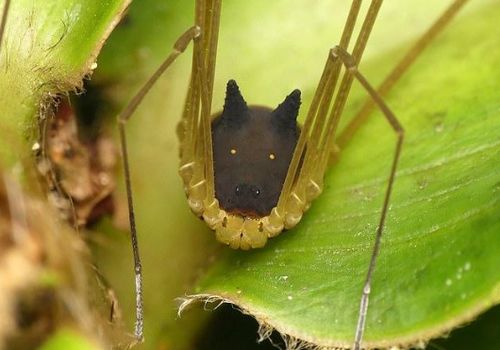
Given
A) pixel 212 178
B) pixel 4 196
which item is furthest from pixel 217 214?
pixel 4 196

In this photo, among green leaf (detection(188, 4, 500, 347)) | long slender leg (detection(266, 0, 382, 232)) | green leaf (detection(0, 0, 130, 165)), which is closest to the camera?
green leaf (detection(188, 4, 500, 347))

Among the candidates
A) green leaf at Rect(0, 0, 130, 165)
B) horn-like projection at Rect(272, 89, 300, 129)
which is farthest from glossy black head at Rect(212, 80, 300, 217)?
green leaf at Rect(0, 0, 130, 165)

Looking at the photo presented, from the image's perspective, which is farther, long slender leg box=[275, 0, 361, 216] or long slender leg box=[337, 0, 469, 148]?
long slender leg box=[337, 0, 469, 148]

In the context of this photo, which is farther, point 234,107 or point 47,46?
point 234,107

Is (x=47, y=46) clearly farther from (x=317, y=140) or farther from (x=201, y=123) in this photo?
(x=317, y=140)

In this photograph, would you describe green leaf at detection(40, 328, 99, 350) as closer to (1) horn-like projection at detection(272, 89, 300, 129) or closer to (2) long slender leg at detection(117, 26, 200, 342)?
(2) long slender leg at detection(117, 26, 200, 342)

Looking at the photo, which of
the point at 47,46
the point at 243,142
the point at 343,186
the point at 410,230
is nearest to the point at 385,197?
the point at 410,230
